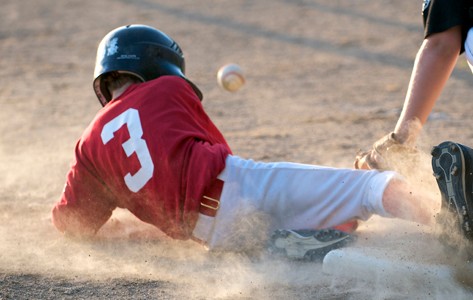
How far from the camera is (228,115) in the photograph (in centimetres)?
652

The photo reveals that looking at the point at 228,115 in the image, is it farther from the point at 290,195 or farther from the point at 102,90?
the point at 290,195

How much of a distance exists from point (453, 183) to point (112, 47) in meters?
1.77

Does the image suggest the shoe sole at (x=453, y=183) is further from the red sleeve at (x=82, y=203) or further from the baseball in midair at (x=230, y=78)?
the baseball in midair at (x=230, y=78)

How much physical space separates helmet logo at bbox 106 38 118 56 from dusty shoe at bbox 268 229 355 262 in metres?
1.19

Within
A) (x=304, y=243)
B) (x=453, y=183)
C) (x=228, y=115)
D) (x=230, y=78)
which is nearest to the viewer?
(x=453, y=183)

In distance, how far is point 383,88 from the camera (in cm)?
715

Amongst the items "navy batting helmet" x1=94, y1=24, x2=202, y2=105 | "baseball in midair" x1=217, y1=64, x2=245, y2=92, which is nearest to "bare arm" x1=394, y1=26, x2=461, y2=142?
"navy batting helmet" x1=94, y1=24, x2=202, y2=105

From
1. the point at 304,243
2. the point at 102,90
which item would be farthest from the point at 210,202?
the point at 102,90

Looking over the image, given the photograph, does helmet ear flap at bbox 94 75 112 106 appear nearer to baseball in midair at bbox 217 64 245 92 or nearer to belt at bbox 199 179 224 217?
belt at bbox 199 179 224 217

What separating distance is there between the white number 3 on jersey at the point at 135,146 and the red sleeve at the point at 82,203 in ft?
0.63

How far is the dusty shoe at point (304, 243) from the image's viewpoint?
3.58 m

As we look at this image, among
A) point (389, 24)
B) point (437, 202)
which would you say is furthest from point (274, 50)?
point (437, 202)

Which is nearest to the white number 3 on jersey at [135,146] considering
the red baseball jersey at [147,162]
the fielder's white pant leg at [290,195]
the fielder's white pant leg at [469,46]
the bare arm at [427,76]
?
the red baseball jersey at [147,162]

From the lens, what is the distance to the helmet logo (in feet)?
13.6
